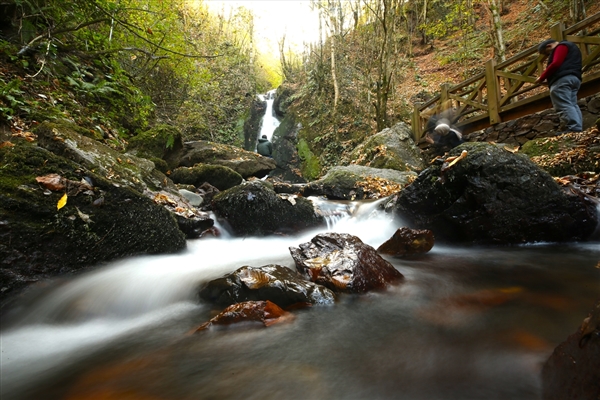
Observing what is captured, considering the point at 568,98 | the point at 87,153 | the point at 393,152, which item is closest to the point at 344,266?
the point at 87,153

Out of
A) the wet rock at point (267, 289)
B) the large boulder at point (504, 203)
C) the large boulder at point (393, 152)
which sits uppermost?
the large boulder at point (393, 152)

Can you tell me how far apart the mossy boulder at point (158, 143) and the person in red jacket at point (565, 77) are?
9145 millimetres

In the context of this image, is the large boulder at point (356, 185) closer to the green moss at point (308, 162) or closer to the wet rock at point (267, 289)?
the wet rock at point (267, 289)

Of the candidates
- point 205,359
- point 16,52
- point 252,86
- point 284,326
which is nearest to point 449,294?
point 284,326

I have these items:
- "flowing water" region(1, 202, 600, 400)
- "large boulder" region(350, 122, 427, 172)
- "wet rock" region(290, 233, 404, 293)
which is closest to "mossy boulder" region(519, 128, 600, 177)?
"flowing water" region(1, 202, 600, 400)

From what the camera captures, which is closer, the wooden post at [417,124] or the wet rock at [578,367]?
the wet rock at [578,367]

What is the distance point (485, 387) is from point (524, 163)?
11.5 feet

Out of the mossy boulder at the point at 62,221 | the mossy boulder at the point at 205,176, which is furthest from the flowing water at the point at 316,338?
the mossy boulder at the point at 205,176

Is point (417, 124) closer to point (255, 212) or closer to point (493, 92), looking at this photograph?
point (493, 92)

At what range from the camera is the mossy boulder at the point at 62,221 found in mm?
2699

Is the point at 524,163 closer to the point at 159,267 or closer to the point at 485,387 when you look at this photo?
the point at 485,387

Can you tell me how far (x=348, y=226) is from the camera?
5.91 meters

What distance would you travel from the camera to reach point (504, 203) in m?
3.86

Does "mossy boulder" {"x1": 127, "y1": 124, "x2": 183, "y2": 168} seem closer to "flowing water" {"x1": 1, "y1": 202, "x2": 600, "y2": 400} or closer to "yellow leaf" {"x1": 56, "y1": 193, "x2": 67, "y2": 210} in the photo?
"yellow leaf" {"x1": 56, "y1": 193, "x2": 67, "y2": 210}
